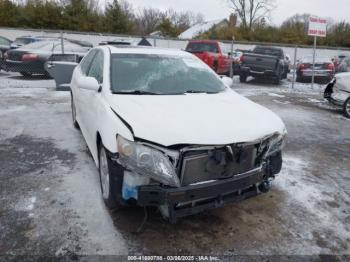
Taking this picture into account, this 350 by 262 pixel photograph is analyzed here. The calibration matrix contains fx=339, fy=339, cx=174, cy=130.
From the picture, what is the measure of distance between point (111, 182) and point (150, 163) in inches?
19.5

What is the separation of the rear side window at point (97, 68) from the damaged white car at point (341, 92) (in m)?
6.81

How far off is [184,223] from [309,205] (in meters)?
1.52

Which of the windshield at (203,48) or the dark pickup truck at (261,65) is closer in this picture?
the dark pickup truck at (261,65)

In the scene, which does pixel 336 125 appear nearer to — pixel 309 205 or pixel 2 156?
pixel 309 205

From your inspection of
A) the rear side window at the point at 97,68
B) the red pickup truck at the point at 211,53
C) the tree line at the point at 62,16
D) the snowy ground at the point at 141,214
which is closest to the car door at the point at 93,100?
the rear side window at the point at 97,68

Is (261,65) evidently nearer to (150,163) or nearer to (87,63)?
(87,63)

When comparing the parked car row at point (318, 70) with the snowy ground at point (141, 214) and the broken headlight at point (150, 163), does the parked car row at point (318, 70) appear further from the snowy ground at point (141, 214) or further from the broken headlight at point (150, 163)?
the broken headlight at point (150, 163)

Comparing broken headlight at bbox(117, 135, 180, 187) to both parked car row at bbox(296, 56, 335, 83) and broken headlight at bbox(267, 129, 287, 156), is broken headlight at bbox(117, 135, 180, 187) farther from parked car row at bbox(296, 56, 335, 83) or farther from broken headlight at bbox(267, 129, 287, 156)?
parked car row at bbox(296, 56, 335, 83)

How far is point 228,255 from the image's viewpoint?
2895mm

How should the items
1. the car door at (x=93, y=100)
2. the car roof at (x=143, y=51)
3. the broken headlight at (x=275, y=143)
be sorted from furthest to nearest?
the car roof at (x=143, y=51), the car door at (x=93, y=100), the broken headlight at (x=275, y=143)

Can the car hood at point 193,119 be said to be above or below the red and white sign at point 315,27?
below

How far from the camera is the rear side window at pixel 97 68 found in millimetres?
4244

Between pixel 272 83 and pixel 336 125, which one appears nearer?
pixel 336 125

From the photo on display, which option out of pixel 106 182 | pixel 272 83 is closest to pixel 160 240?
pixel 106 182
